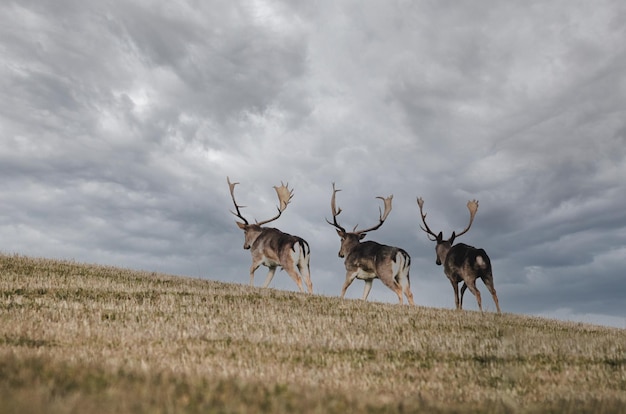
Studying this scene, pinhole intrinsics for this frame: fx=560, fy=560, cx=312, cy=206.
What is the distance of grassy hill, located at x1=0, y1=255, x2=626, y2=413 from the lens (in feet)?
13.5

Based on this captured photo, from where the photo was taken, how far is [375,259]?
2062 cm

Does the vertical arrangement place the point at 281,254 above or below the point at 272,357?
above

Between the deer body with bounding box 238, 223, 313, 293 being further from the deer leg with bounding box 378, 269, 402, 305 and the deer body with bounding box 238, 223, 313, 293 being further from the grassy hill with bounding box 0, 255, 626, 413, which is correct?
the grassy hill with bounding box 0, 255, 626, 413

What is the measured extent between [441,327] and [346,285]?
8.08m

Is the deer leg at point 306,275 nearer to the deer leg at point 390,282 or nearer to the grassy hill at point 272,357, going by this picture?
the deer leg at point 390,282

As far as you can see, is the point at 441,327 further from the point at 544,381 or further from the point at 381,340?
the point at 544,381

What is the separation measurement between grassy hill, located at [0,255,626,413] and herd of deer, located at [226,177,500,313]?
146 inches

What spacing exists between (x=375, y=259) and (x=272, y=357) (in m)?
12.5

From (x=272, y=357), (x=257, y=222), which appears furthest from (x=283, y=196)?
(x=272, y=357)

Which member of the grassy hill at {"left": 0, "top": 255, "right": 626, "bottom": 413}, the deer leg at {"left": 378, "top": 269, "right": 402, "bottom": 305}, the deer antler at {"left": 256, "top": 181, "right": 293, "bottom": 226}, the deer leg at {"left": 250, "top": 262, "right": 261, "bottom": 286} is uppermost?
the deer antler at {"left": 256, "top": 181, "right": 293, "bottom": 226}

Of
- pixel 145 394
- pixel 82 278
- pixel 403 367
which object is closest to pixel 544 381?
pixel 403 367

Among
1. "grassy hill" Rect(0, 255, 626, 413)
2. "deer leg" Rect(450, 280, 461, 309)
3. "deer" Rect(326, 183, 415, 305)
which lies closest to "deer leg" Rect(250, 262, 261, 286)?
"deer" Rect(326, 183, 415, 305)

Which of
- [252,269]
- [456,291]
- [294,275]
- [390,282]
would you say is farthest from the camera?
[252,269]

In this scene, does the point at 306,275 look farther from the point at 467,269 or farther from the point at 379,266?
the point at 467,269
